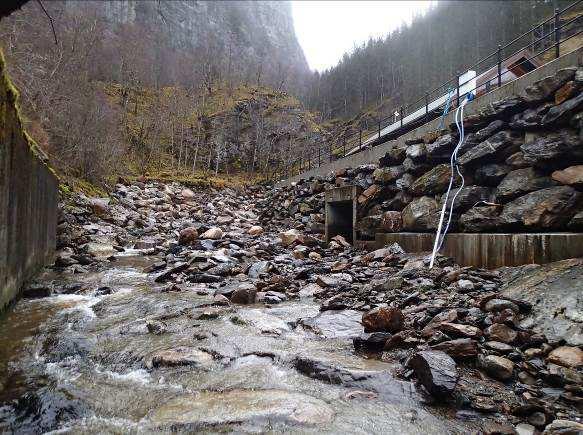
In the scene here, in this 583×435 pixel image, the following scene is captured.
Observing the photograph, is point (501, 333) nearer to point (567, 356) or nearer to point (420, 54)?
point (567, 356)

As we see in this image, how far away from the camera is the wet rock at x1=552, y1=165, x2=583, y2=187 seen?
18.5ft

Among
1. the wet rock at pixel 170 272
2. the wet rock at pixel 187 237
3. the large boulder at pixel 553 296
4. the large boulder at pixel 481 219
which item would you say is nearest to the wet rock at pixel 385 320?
the large boulder at pixel 553 296

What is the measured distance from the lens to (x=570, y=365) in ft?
10.5

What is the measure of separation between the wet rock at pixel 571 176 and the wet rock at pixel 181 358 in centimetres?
610

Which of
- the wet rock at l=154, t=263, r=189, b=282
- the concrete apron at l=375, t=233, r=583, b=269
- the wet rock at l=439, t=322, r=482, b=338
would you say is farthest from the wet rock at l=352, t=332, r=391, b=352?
the wet rock at l=154, t=263, r=189, b=282

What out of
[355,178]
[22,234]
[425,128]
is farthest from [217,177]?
[22,234]

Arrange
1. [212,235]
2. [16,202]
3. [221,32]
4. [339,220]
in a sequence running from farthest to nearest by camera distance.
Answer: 1. [221,32]
2. [212,235]
3. [339,220]
4. [16,202]

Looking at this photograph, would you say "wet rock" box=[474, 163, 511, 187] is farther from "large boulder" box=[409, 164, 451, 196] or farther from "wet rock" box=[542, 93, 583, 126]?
"wet rock" box=[542, 93, 583, 126]

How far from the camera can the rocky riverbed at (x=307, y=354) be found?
2859mm

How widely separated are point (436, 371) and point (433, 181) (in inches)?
255

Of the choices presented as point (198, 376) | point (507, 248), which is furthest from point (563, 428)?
point (507, 248)

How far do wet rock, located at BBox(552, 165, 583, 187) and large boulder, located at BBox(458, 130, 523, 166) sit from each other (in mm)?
1247

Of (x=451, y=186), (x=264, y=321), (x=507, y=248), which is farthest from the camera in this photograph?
(x=451, y=186)

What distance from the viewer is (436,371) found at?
320 cm
